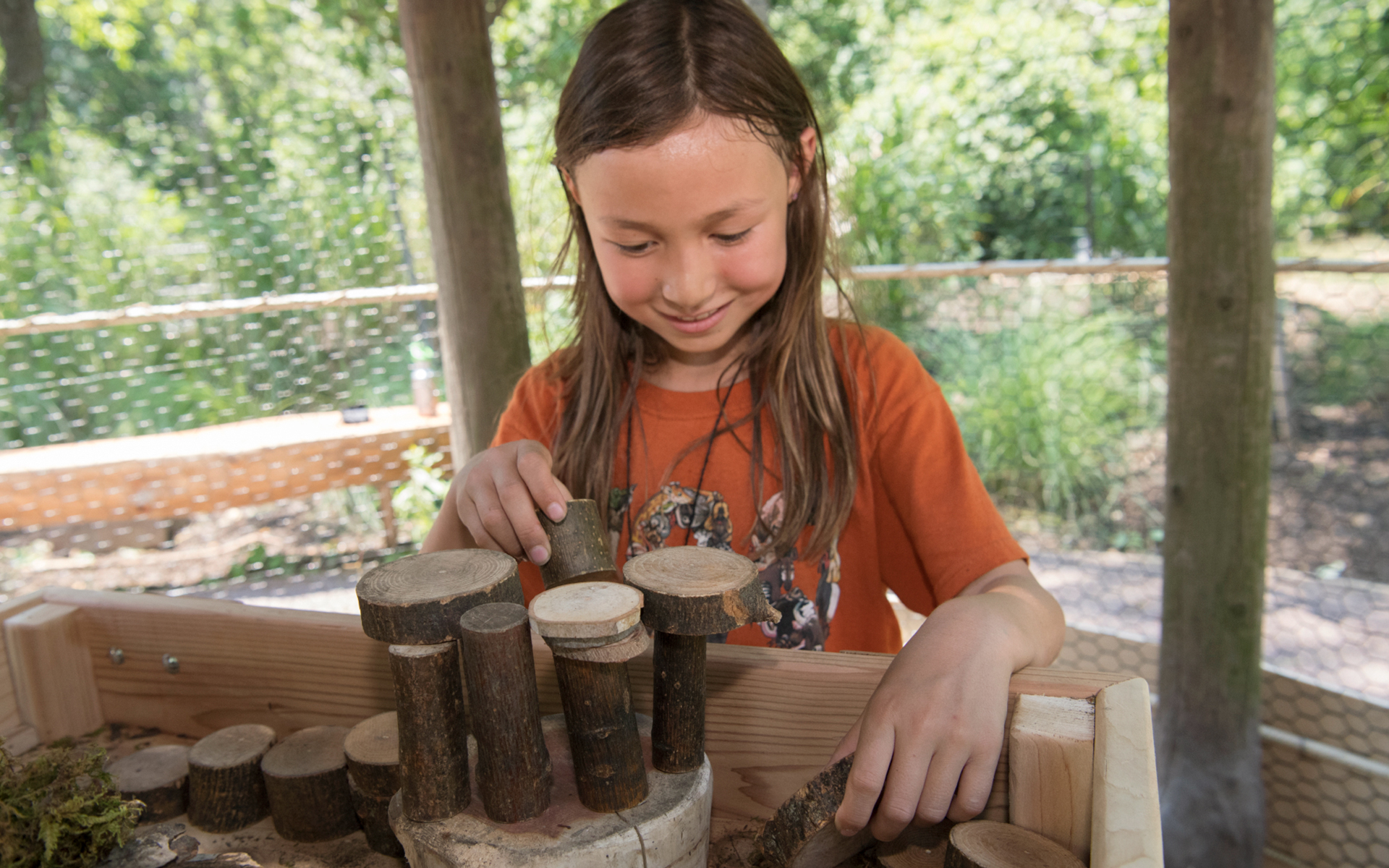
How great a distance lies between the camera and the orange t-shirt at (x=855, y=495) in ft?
4.00

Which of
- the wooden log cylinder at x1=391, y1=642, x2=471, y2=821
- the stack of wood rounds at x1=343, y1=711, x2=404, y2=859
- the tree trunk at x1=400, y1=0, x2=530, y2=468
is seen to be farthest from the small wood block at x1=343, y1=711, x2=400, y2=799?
the tree trunk at x1=400, y1=0, x2=530, y2=468

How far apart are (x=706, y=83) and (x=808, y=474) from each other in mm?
550

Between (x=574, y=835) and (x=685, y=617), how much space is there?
167 millimetres

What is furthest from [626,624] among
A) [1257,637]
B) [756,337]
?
[1257,637]

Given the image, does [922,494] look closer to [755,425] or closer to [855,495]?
[855,495]

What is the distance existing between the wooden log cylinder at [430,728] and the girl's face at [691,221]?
54 centimetres

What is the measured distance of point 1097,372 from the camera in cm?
456

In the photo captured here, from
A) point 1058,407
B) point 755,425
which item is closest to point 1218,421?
point 755,425

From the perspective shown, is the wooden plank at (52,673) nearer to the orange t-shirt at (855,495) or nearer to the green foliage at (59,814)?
the green foliage at (59,814)

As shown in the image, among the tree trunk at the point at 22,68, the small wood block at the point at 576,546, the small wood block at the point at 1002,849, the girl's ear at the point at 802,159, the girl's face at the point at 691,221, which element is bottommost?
the small wood block at the point at 1002,849

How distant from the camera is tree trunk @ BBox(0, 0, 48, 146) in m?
8.42

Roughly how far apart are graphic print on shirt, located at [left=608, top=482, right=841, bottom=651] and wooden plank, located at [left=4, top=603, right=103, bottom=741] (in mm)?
700

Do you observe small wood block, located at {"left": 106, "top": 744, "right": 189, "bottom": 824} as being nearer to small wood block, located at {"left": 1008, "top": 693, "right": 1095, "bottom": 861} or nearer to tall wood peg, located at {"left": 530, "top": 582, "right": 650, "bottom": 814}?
tall wood peg, located at {"left": 530, "top": 582, "right": 650, "bottom": 814}

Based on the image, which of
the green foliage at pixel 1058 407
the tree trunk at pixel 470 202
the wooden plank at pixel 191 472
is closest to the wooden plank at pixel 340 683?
the tree trunk at pixel 470 202
